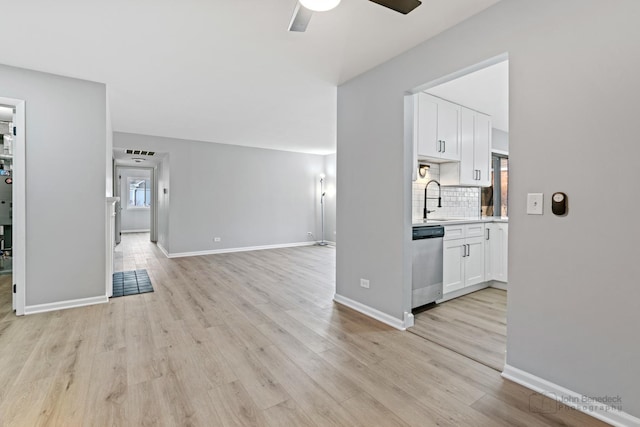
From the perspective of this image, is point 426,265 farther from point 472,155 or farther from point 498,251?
point 472,155

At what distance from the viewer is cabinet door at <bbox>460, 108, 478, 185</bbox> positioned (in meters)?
3.85

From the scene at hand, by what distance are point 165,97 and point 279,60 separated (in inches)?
75.7

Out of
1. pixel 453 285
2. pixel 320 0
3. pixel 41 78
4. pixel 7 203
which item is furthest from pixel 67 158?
pixel 453 285

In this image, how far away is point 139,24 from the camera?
7.65 ft

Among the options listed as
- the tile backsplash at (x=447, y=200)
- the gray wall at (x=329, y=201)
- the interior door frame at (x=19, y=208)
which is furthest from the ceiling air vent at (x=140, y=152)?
the tile backsplash at (x=447, y=200)

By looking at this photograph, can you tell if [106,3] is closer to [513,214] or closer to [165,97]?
[165,97]

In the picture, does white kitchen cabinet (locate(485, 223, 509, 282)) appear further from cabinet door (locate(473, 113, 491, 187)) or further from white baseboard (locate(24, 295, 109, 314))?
white baseboard (locate(24, 295, 109, 314))

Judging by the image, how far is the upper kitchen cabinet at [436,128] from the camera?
3275mm

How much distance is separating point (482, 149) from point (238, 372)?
13.1ft

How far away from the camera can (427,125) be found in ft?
11.1

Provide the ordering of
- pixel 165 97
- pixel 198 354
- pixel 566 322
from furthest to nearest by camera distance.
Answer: pixel 165 97
pixel 198 354
pixel 566 322

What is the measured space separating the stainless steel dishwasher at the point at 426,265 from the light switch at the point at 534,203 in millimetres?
1192

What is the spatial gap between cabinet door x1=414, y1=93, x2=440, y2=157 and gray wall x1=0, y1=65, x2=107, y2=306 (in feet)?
11.5

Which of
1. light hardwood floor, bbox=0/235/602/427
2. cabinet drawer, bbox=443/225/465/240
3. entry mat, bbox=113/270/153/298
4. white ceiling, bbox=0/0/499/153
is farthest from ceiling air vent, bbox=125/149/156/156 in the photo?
cabinet drawer, bbox=443/225/465/240
